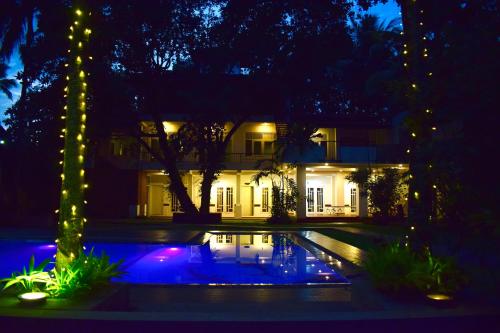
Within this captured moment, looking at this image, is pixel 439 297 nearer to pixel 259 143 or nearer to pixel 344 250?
pixel 344 250

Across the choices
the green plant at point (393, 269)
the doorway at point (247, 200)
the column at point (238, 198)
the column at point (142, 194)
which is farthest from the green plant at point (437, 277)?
the column at point (142, 194)

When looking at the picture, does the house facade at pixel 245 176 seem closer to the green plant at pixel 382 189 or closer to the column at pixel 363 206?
the column at pixel 363 206

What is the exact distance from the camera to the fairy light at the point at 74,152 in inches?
242

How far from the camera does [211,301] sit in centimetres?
683

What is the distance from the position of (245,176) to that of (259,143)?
2.35 metres

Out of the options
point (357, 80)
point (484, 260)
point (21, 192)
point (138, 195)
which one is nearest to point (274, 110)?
point (138, 195)

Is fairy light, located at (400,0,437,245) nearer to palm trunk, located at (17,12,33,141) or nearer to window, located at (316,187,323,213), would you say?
palm trunk, located at (17,12,33,141)

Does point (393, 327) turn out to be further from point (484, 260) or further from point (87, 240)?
point (87, 240)

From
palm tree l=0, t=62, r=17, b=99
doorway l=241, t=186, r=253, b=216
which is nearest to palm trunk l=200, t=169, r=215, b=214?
doorway l=241, t=186, r=253, b=216

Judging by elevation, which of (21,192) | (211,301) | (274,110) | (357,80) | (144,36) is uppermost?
(357,80)

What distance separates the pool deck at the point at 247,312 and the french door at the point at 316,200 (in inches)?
881

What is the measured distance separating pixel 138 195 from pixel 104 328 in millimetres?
25985

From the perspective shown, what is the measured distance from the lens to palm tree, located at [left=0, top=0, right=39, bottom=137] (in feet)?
76.3

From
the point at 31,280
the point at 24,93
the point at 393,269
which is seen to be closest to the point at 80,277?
the point at 31,280
